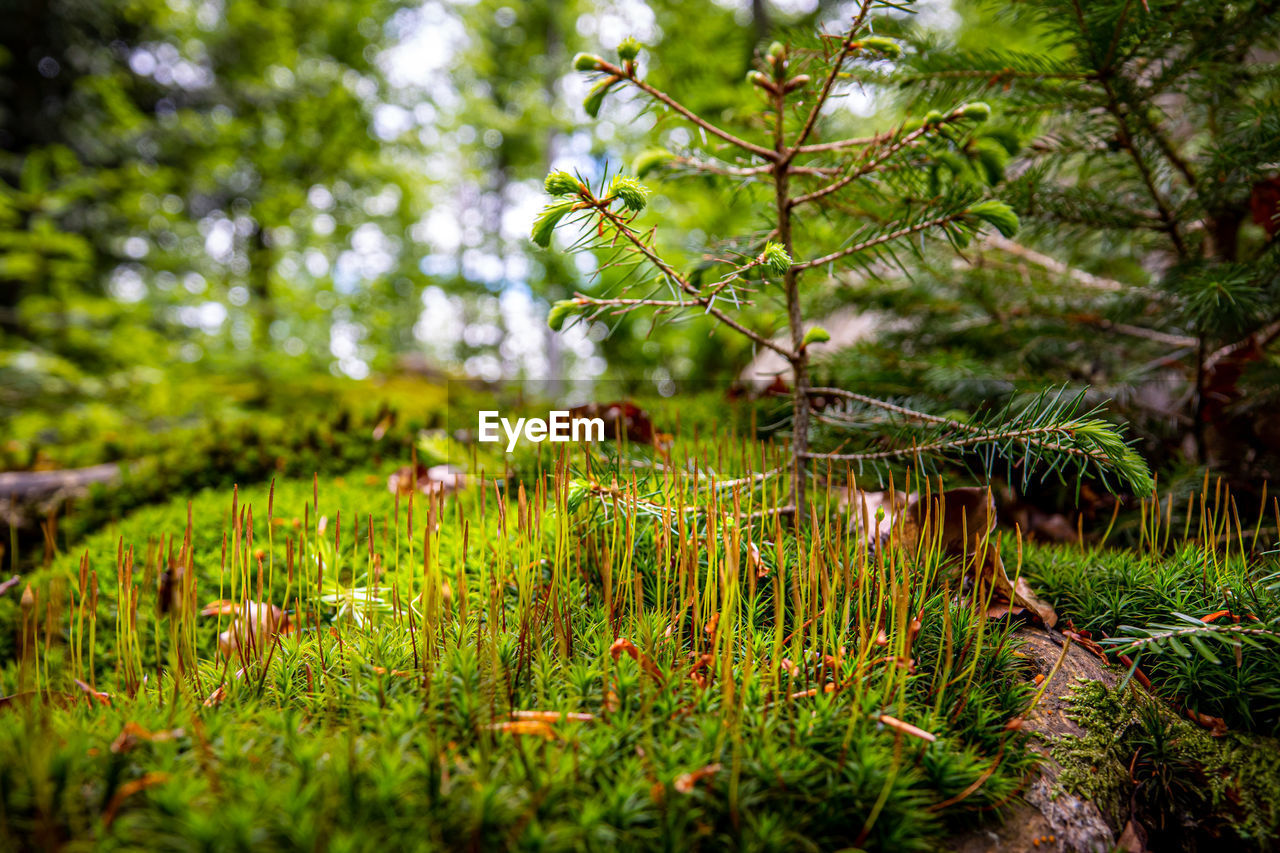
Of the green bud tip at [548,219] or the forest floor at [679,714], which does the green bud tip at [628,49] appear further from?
the forest floor at [679,714]

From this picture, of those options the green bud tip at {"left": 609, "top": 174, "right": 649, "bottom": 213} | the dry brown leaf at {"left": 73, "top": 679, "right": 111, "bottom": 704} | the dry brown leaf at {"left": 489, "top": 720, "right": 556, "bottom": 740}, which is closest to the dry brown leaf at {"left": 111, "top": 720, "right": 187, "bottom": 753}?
the dry brown leaf at {"left": 73, "top": 679, "right": 111, "bottom": 704}

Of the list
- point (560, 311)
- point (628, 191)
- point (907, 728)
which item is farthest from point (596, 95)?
point (907, 728)

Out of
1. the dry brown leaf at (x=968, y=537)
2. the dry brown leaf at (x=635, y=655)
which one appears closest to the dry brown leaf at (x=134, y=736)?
the dry brown leaf at (x=635, y=655)

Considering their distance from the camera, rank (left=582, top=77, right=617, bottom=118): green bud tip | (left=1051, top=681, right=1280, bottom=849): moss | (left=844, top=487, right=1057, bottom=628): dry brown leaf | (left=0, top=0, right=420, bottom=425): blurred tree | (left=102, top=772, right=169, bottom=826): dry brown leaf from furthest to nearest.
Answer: (left=0, top=0, right=420, bottom=425): blurred tree, (left=582, top=77, right=617, bottom=118): green bud tip, (left=844, top=487, right=1057, bottom=628): dry brown leaf, (left=1051, top=681, right=1280, bottom=849): moss, (left=102, top=772, right=169, bottom=826): dry brown leaf

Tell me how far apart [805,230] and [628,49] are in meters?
0.95

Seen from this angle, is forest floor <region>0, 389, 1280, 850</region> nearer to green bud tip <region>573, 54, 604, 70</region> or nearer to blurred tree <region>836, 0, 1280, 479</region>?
blurred tree <region>836, 0, 1280, 479</region>

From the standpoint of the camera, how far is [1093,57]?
175 cm

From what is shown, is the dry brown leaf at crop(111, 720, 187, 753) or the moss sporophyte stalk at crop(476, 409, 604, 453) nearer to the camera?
the dry brown leaf at crop(111, 720, 187, 753)

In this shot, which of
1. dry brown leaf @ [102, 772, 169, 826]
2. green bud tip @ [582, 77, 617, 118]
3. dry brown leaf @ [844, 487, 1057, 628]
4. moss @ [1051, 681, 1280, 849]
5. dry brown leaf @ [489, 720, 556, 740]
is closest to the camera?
dry brown leaf @ [102, 772, 169, 826]

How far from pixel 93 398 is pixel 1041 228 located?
6671mm

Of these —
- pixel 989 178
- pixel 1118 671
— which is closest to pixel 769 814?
pixel 1118 671

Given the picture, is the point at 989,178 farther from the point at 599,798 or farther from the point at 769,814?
the point at 599,798

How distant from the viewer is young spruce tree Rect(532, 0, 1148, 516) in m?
1.39

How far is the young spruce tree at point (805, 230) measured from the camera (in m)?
1.39
